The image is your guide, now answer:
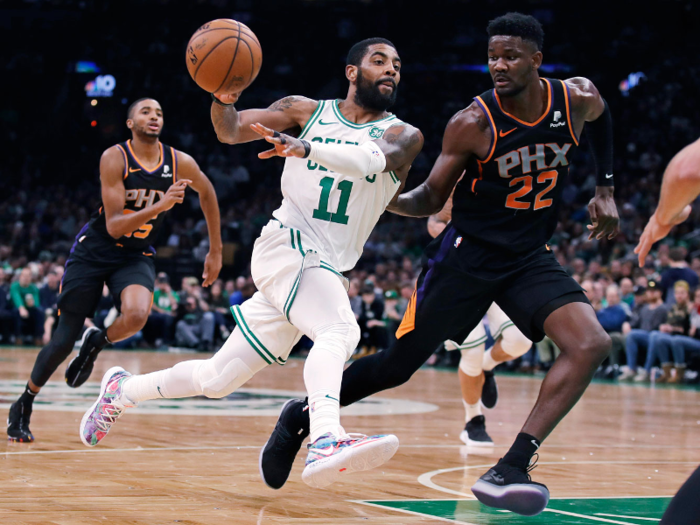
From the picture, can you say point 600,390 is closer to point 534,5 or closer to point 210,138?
point 534,5

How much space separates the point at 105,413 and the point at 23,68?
24555 mm

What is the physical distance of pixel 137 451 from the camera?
5652mm

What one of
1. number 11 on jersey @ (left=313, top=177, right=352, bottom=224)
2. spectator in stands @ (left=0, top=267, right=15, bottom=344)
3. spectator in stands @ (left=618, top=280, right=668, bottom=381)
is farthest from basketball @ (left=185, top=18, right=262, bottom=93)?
spectator in stands @ (left=0, top=267, right=15, bottom=344)

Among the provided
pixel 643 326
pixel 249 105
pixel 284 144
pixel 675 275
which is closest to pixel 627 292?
pixel 675 275

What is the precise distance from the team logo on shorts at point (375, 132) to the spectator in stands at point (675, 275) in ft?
32.9

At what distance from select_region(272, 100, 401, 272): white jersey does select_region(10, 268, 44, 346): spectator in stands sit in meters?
14.7

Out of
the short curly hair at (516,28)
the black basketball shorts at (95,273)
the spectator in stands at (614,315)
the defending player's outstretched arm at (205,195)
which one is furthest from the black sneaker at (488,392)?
the spectator in stands at (614,315)

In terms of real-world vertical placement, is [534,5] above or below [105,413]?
above

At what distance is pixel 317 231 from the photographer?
451 centimetres

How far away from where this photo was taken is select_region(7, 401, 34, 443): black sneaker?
5.87 metres

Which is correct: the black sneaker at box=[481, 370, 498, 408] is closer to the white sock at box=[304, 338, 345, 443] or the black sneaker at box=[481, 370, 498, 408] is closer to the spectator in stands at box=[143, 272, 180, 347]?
the white sock at box=[304, 338, 345, 443]

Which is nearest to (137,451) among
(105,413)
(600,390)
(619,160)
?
(105,413)

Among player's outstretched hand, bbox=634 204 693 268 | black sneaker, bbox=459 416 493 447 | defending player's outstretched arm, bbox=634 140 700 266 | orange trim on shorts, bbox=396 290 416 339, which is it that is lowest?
black sneaker, bbox=459 416 493 447

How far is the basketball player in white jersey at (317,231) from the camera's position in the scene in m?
4.13
